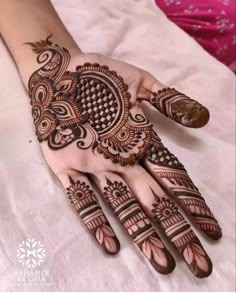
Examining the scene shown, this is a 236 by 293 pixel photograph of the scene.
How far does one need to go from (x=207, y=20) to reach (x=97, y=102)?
33cm

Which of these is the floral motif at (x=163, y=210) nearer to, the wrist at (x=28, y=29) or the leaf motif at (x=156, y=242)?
the leaf motif at (x=156, y=242)

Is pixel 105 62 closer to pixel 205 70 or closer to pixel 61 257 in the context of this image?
pixel 205 70

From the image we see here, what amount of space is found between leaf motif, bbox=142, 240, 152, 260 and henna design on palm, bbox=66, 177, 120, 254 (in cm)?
3

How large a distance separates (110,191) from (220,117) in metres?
0.24

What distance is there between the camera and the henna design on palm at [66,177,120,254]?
1.84 feet

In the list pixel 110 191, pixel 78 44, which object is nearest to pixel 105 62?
pixel 78 44

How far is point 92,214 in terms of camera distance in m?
0.58

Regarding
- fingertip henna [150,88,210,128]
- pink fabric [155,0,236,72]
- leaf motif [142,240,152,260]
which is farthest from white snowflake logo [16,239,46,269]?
pink fabric [155,0,236,72]

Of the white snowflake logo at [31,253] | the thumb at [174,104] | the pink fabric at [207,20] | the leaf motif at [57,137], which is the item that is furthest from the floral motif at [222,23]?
the white snowflake logo at [31,253]

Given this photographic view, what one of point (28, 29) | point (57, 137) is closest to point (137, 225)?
point (57, 137)

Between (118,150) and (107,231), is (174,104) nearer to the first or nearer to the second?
(118,150)

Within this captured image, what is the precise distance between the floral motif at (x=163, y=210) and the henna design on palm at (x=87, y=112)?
0.22ft

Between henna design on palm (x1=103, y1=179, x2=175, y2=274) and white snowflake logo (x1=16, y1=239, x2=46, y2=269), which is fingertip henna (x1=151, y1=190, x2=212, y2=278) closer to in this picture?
henna design on palm (x1=103, y1=179, x2=175, y2=274)

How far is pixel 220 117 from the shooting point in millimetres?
750
